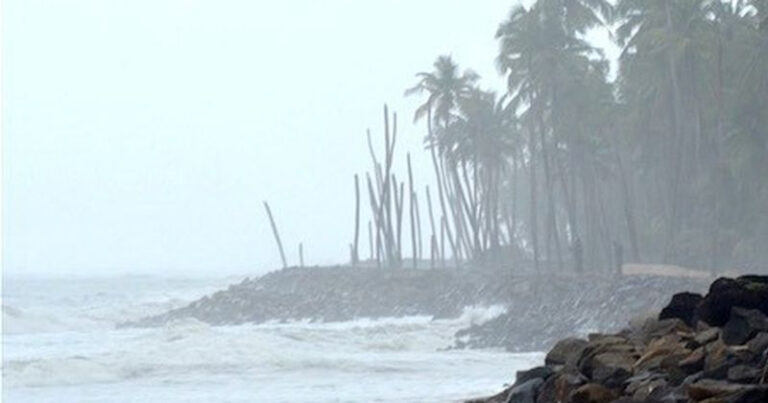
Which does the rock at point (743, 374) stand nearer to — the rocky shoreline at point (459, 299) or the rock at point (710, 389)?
the rock at point (710, 389)

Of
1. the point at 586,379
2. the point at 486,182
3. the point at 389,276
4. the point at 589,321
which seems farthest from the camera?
the point at 486,182

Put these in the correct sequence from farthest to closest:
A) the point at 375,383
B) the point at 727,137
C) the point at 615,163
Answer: the point at 615,163 → the point at 727,137 → the point at 375,383

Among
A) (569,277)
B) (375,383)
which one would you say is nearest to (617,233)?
(569,277)

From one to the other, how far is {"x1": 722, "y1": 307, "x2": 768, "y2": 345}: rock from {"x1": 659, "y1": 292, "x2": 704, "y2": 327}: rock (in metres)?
0.96

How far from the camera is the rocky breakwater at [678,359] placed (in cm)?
980

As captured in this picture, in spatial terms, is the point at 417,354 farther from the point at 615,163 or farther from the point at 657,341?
the point at 615,163

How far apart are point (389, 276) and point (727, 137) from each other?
44.4 feet

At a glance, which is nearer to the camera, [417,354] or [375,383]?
[375,383]

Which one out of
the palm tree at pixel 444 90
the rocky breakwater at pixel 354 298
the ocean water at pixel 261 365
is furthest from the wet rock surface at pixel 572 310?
the palm tree at pixel 444 90

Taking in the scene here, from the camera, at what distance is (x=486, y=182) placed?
→ 240ft

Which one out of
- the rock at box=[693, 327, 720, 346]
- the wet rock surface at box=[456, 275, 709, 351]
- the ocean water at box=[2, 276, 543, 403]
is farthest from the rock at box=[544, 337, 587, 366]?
the wet rock surface at box=[456, 275, 709, 351]

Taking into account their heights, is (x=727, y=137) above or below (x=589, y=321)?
above

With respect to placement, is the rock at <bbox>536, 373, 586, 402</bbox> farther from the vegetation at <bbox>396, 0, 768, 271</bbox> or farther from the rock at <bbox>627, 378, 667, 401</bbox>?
the vegetation at <bbox>396, 0, 768, 271</bbox>

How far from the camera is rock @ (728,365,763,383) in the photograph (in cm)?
965
